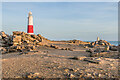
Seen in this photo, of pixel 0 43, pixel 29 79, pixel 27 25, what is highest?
pixel 27 25

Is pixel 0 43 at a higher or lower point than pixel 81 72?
higher

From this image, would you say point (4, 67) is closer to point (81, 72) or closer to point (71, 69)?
point (71, 69)

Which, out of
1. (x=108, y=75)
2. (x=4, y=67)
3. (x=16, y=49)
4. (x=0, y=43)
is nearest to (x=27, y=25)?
(x=0, y=43)

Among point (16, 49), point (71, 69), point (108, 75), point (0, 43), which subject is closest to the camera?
point (108, 75)

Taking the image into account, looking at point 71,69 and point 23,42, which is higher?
point 23,42

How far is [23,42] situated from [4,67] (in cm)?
782

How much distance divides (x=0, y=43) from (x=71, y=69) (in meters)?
10.1

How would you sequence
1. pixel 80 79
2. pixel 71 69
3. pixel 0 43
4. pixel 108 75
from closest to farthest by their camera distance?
pixel 80 79, pixel 108 75, pixel 71 69, pixel 0 43

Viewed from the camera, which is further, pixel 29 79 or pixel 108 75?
pixel 108 75

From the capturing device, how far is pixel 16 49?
10.3m

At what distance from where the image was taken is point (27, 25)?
25484 mm

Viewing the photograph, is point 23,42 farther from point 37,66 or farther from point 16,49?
point 37,66

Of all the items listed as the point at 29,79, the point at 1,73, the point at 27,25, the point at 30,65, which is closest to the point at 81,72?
the point at 29,79

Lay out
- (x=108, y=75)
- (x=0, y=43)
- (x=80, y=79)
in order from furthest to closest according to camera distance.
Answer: (x=0, y=43) → (x=108, y=75) → (x=80, y=79)
